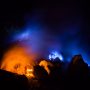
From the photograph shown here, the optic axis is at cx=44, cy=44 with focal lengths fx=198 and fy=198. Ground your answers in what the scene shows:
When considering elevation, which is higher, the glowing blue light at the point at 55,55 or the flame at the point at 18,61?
the glowing blue light at the point at 55,55

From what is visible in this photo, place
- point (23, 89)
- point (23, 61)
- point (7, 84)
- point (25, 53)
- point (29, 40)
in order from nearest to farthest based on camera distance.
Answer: point (7, 84)
point (23, 89)
point (23, 61)
point (25, 53)
point (29, 40)

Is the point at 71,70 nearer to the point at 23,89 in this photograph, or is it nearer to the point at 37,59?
the point at 37,59

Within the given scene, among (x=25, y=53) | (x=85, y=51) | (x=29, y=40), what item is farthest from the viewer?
(x=85, y=51)

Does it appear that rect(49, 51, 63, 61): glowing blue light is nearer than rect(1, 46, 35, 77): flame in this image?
No

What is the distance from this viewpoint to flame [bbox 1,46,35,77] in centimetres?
3794

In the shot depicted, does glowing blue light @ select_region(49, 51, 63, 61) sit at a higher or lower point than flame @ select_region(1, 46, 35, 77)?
higher

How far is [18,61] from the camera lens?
40.5 meters

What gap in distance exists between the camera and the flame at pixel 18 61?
3794 centimetres

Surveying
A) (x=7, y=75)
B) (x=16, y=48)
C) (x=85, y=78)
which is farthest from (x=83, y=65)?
(x=7, y=75)

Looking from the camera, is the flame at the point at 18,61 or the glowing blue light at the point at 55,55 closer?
the flame at the point at 18,61

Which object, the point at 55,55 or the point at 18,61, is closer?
the point at 18,61

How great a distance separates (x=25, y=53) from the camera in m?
44.2

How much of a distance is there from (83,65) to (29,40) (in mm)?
15993

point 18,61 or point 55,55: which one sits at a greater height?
point 55,55
